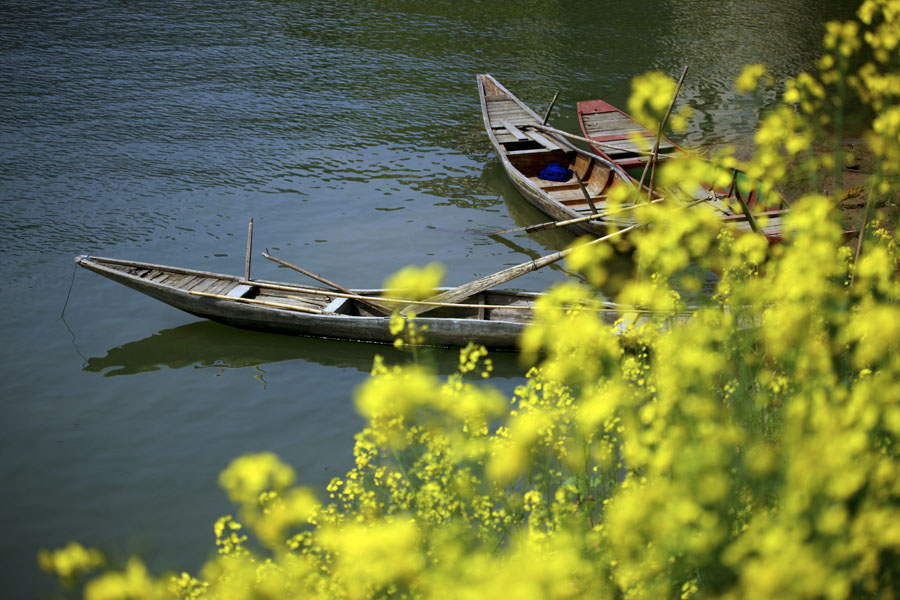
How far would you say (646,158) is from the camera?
534 inches

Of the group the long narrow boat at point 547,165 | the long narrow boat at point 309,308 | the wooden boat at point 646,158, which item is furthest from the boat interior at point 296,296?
the wooden boat at point 646,158

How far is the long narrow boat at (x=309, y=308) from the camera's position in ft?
30.3

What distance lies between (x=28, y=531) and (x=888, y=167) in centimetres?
770

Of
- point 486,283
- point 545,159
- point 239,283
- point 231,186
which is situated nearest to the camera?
point 486,283

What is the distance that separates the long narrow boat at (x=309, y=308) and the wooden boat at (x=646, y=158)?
10.1 ft

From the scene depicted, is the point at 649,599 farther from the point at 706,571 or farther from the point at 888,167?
the point at 888,167

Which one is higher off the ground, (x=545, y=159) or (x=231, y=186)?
(x=545, y=159)

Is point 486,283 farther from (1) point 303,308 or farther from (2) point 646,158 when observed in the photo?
(2) point 646,158

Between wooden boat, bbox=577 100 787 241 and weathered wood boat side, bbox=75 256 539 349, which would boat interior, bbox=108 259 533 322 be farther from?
wooden boat, bbox=577 100 787 241

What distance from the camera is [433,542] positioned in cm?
382

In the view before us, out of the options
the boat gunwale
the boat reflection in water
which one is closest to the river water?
the boat reflection in water

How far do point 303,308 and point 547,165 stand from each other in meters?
6.70

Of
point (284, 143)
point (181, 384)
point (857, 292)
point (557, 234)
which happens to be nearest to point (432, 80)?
point (284, 143)

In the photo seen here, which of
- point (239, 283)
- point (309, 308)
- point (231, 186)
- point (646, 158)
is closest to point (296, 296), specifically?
point (309, 308)
